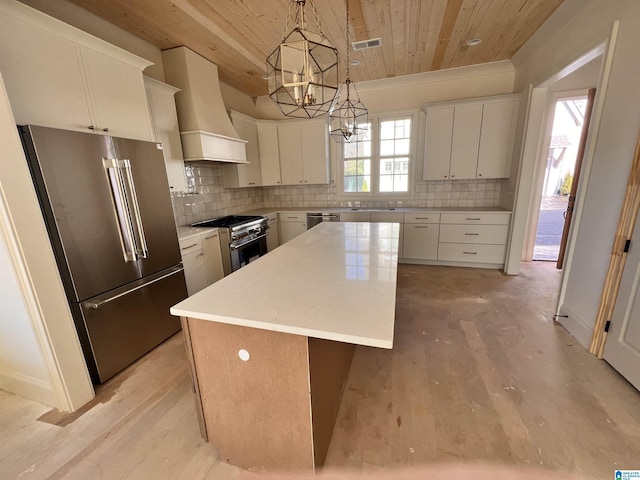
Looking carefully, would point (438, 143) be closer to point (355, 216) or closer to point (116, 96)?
point (355, 216)

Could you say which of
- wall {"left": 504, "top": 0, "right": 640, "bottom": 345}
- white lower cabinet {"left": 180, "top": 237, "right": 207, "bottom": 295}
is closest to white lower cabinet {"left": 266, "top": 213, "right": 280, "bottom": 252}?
white lower cabinet {"left": 180, "top": 237, "right": 207, "bottom": 295}

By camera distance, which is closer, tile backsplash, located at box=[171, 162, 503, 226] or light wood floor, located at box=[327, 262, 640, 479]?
light wood floor, located at box=[327, 262, 640, 479]

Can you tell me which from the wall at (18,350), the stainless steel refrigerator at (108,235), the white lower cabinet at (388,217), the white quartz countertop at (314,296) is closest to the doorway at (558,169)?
the white lower cabinet at (388,217)

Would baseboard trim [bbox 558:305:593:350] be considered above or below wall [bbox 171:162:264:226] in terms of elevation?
below

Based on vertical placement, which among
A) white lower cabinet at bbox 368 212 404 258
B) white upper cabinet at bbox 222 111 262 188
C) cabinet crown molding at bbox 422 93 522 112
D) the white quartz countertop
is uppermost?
cabinet crown molding at bbox 422 93 522 112

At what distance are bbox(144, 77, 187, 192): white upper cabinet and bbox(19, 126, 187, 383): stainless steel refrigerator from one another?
0.65 m

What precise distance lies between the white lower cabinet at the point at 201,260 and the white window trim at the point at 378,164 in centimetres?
246

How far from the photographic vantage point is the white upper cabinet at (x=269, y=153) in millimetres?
4426

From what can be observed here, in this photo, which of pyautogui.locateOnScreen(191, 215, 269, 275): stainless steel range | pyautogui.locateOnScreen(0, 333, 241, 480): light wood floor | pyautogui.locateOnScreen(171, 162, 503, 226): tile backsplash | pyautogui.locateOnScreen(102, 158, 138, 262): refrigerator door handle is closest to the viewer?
pyautogui.locateOnScreen(0, 333, 241, 480): light wood floor

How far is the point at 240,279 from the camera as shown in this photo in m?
1.39

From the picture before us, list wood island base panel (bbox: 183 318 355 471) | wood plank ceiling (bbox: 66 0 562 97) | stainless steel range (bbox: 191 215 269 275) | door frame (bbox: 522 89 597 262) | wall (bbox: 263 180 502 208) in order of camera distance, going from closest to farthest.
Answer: wood island base panel (bbox: 183 318 355 471) → wood plank ceiling (bbox: 66 0 562 97) → stainless steel range (bbox: 191 215 269 275) → door frame (bbox: 522 89 597 262) → wall (bbox: 263 180 502 208)

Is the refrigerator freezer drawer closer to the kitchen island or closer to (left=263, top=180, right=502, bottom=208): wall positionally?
the kitchen island

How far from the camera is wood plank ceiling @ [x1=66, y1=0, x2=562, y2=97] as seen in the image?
2.22 metres

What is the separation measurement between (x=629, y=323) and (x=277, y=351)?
7.58 ft
